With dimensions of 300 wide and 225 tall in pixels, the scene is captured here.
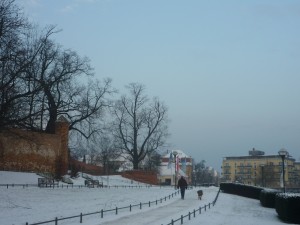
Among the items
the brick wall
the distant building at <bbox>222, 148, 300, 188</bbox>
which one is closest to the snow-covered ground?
the brick wall

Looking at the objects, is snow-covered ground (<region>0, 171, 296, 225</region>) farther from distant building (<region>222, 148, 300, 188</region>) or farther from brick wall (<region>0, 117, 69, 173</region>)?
distant building (<region>222, 148, 300, 188</region>)

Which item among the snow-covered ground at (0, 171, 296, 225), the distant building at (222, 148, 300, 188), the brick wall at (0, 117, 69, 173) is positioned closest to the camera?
the snow-covered ground at (0, 171, 296, 225)

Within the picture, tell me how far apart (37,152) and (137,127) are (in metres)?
32.6

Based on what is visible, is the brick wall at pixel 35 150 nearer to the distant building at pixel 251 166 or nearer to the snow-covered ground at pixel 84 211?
the snow-covered ground at pixel 84 211

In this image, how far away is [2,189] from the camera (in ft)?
103

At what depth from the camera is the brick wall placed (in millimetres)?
43312

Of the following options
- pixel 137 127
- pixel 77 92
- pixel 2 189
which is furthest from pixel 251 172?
pixel 2 189

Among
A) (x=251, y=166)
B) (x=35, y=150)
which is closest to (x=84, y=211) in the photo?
(x=35, y=150)

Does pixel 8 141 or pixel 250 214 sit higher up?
pixel 8 141

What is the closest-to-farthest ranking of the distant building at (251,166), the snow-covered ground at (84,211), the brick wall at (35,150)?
the snow-covered ground at (84,211)
the brick wall at (35,150)
the distant building at (251,166)

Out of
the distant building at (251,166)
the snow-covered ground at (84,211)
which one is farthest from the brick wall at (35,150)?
the distant building at (251,166)

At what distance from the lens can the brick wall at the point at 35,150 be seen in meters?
43.3

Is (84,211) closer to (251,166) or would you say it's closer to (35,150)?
(35,150)

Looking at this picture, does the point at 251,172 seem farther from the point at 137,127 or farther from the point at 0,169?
the point at 0,169
